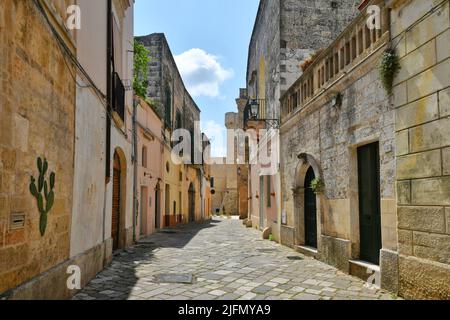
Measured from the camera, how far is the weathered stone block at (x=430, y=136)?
171 inches

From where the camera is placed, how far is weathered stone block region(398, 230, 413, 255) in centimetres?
498

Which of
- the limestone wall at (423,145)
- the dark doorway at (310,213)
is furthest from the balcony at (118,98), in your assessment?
the limestone wall at (423,145)

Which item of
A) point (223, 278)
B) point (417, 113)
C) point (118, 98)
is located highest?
point (118, 98)

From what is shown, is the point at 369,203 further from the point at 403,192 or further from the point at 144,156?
the point at 144,156

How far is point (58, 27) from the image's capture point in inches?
190

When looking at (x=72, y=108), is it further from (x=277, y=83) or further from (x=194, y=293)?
(x=277, y=83)

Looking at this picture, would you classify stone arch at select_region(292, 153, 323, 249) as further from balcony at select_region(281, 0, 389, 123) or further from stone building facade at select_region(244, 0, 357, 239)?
stone building facade at select_region(244, 0, 357, 239)

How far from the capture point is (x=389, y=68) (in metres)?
5.47

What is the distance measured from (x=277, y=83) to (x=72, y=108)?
8119mm

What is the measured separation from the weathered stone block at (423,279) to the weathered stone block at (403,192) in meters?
0.72

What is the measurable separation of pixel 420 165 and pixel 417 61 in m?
1.31

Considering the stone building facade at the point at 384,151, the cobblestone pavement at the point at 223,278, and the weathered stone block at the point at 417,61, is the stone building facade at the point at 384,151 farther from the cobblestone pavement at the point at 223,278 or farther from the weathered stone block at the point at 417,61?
the cobblestone pavement at the point at 223,278

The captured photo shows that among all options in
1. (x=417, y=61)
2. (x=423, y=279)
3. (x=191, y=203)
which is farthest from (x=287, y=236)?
(x=191, y=203)
